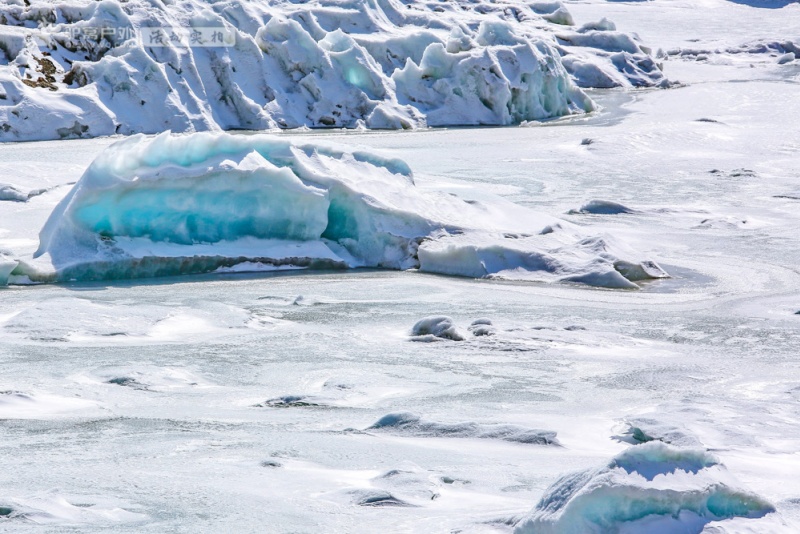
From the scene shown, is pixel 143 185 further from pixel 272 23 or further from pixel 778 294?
pixel 272 23

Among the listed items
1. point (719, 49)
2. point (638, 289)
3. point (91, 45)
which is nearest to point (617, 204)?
point (638, 289)

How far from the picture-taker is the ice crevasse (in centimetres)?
707

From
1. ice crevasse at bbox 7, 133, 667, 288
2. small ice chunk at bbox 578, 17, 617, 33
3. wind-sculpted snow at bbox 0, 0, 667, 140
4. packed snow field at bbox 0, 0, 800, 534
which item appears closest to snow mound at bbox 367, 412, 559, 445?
packed snow field at bbox 0, 0, 800, 534

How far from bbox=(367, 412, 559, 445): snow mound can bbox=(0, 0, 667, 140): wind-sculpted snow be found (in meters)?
9.48

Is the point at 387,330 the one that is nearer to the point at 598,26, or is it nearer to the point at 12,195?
the point at 12,195

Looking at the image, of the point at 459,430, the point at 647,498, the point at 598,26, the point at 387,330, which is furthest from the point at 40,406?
the point at 598,26

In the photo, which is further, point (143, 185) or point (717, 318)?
point (143, 185)

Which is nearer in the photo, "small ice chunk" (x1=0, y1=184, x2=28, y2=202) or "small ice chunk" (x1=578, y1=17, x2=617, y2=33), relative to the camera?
"small ice chunk" (x1=0, y1=184, x2=28, y2=202)

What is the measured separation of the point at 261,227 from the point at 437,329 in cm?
220

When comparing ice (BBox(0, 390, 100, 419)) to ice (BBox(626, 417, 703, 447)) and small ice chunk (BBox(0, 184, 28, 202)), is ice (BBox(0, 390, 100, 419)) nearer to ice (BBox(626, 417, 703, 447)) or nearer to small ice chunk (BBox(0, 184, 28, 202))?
ice (BBox(626, 417, 703, 447))

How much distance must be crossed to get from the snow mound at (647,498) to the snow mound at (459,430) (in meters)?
1.24

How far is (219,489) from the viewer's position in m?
3.40

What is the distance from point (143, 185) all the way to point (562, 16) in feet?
59.4

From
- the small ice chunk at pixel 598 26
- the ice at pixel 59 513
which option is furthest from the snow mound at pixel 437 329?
the small ice chunk at pixel 598 26
